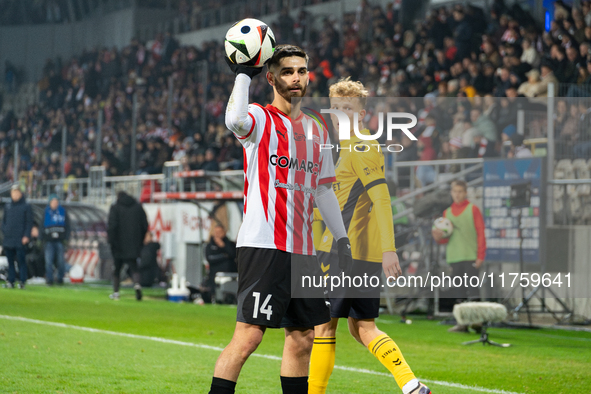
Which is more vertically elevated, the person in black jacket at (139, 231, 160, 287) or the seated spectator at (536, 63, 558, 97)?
the seated spectator at (536, 63, 558, 97)

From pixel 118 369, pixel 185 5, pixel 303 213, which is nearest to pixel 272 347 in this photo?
pixel 118 369

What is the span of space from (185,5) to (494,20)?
16.8 meters

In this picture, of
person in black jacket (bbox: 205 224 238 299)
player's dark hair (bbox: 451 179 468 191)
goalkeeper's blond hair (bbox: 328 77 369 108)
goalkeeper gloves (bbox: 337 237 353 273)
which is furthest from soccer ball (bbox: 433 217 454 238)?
person in black jacket (bbox: 205 224 238 299)

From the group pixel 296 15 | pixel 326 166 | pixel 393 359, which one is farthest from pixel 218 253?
pixel 296 15

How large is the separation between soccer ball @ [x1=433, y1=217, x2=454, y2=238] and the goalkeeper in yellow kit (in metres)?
3.33

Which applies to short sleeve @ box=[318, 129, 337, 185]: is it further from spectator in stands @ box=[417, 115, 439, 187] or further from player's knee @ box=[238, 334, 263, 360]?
spectator in stands @ box=[417, 115, 439, 187]

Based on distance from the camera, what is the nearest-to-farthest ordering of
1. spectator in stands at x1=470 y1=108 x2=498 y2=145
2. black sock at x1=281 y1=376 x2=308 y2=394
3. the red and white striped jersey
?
the red and white striped jersey < black sock at x1=281 y1=376 x2=308 y2=394 < spectator in stands at x1=470 y1=108 x2=498 y2=145

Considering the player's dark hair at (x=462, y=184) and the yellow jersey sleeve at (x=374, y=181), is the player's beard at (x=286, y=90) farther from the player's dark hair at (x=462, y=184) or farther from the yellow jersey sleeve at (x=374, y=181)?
the player's dark hair at (x=462, y=184)

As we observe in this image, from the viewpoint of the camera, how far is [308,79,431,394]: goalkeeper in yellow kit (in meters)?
4.62

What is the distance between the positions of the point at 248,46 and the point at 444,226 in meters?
5.33

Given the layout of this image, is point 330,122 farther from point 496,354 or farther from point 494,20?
point 494,20

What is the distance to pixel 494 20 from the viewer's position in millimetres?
16094

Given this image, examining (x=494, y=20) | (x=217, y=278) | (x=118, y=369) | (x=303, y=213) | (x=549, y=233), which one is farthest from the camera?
(x=494, y=20)

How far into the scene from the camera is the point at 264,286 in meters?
3.54
